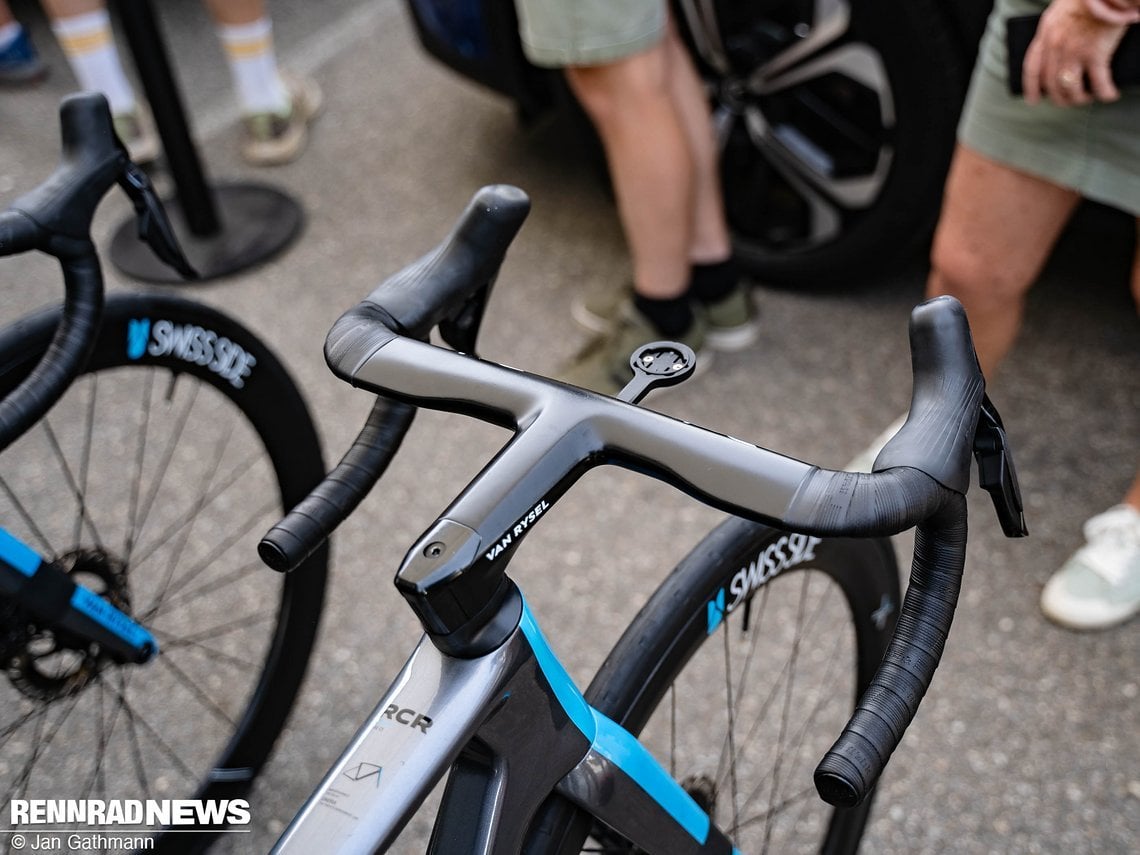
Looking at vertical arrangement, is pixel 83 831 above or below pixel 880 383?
above

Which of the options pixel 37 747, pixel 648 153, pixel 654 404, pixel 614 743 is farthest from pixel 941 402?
pixel 654 404

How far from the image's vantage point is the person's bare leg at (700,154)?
8.71 ft

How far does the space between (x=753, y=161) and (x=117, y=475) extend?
1.72m

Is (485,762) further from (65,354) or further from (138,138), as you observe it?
(138,138)

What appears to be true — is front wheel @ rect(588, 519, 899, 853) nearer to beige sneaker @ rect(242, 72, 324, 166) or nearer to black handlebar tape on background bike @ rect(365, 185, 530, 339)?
black handlebar tape on background bike @ rect(365, 185, 530, 339)

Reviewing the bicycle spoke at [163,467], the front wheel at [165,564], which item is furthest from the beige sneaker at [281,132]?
the bicycle spoke at [163,467]

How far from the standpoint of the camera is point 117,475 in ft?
8.78

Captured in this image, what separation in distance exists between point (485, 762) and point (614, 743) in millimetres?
166

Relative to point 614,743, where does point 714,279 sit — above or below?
below

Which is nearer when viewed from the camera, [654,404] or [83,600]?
[83,600]

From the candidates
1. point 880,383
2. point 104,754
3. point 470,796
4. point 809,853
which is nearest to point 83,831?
point 104,754

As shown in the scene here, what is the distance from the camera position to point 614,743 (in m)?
1.04

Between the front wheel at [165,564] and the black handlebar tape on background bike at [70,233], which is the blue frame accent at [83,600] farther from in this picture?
the black handlebar tape on background bike at [70,233]

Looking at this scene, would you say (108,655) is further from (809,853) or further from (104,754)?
(809,853)
